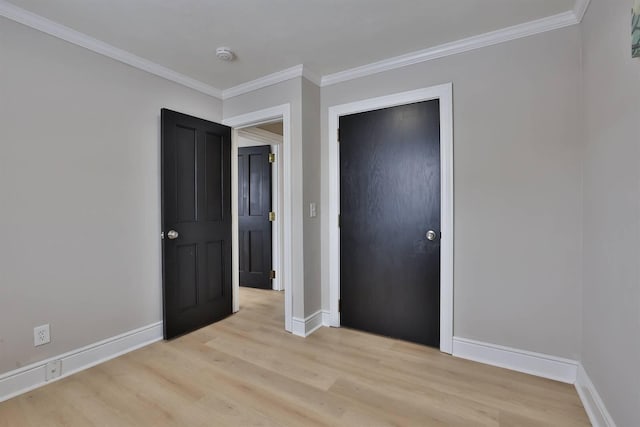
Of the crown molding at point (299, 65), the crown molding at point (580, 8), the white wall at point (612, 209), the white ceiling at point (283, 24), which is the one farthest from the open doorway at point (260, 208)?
the white wall at point (612, 209)

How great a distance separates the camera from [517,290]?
2143 millimetres

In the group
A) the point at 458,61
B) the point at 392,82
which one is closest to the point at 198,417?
the point at 392,82

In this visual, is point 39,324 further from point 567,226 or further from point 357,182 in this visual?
point 567,226

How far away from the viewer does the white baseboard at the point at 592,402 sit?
1.49 m

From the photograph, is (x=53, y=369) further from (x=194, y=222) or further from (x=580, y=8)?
(x=580, y=8)

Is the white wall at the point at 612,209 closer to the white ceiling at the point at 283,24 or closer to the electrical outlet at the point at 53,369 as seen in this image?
the white ceiling at the point at 283,24

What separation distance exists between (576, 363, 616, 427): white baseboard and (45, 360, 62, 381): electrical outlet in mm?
3198

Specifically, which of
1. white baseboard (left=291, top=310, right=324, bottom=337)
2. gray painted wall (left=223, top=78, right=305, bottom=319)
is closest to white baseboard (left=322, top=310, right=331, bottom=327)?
white baseboard (left=291, top=310, right=324, bottom=337)

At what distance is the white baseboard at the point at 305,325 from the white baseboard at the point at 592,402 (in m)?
1.93

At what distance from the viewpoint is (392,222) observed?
8.66 ft

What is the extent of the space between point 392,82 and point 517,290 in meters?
1.90

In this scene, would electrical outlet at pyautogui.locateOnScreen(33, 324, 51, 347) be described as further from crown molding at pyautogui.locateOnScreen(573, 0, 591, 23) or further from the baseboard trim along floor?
crown molding at pyautogui.locateOnScreen(573, 0, 591, 23)

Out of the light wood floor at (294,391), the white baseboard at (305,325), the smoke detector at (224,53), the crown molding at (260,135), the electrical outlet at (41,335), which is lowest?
the light wood floor at (294,391)

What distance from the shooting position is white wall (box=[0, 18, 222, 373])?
189cm
